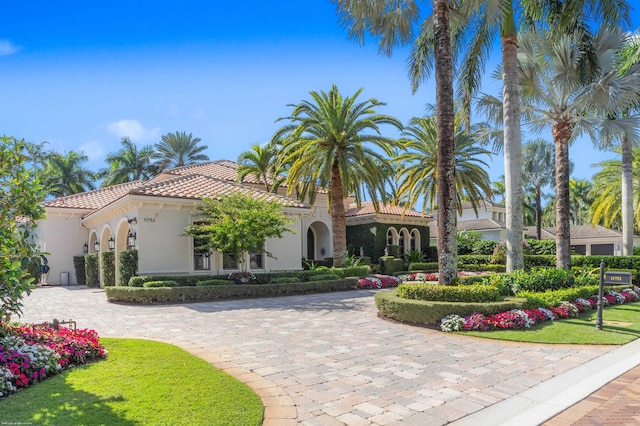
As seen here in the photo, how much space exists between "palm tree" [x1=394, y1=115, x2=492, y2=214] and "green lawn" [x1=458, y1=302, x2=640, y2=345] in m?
17.7

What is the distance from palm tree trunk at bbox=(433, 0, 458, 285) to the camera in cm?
1226

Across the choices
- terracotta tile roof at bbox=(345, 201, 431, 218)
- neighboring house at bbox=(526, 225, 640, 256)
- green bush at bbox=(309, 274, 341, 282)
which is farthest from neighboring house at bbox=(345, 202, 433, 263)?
neighboring house at bbox=(526, 225, 640, 256)

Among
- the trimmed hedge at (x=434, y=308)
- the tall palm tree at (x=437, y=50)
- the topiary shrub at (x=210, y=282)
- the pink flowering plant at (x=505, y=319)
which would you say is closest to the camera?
the pink flowering plant at (x=505, y=319)

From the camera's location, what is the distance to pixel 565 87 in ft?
61.3

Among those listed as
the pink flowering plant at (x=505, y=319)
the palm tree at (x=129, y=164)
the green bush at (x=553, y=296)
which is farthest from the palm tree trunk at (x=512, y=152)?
the palm tree at (x=129, y=164)

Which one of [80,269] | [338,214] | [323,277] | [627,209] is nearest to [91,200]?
[80,269]

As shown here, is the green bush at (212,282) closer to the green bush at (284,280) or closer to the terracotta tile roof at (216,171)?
the green bush at (284,280)

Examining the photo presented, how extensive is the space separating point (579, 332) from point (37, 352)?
1098 cm

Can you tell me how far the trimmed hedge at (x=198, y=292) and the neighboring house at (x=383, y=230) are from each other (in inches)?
572

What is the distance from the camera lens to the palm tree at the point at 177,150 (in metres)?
48.6

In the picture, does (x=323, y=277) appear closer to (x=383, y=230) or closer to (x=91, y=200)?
(x=383, y=230)

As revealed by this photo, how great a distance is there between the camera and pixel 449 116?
12742mm

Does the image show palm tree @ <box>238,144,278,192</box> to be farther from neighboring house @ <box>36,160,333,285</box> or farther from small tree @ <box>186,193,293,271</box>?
small tree @ <box>186,193,293,271</box>

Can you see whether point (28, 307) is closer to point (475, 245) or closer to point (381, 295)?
point (381, 295)
